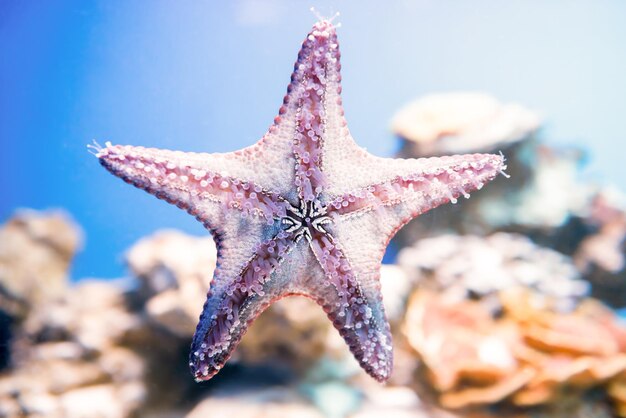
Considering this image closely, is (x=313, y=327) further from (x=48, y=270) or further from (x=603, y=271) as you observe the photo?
(x=603, y=271)

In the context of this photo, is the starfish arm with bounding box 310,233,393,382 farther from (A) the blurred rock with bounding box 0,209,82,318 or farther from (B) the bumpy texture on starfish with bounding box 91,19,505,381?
(A) the blurred rock with bounding box 0,209,82,318

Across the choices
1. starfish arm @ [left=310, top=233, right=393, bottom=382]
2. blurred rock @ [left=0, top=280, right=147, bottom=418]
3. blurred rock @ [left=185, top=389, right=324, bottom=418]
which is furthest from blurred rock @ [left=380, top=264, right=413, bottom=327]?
blurred rock @ [left=0, top=280, right=147, bottom=418]

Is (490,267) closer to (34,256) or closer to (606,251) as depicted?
(606,251)

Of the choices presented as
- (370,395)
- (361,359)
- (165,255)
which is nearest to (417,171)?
(361,359)

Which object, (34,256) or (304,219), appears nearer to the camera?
(304,219)

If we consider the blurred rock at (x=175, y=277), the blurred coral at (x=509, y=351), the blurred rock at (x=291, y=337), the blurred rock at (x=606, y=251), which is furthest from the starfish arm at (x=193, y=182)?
the blurred rock at (x=606, y=251)

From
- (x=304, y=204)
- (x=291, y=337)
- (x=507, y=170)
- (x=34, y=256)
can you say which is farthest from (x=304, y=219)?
(x=507, y=170)
